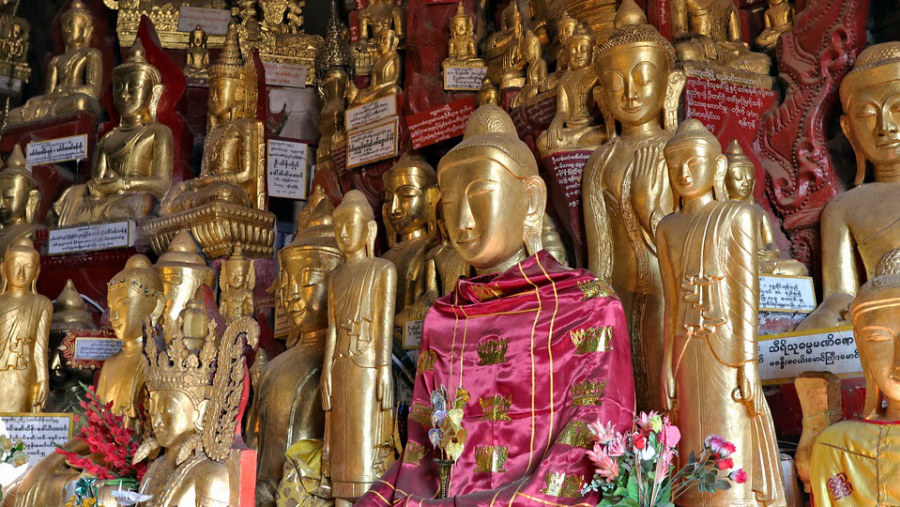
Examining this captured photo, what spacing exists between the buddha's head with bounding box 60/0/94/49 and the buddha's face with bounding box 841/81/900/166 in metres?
6.28

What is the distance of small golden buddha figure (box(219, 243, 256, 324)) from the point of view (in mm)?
5975

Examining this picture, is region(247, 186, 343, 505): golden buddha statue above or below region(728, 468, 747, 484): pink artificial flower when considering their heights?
above

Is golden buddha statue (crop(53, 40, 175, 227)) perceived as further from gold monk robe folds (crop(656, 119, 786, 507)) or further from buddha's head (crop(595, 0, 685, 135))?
gold monk robe folds (crop(656, 119, 786, 507))

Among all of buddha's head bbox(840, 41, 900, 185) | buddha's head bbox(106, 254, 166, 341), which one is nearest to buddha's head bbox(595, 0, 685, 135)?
buddha's head bbox(840, 41, 900, 185)

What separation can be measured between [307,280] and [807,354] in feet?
7.44

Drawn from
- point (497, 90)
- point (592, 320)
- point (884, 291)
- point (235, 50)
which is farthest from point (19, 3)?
point (884, 291)

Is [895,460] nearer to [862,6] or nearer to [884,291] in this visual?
[884,291]

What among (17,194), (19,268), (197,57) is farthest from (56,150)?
(19,268)

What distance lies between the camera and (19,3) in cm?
937

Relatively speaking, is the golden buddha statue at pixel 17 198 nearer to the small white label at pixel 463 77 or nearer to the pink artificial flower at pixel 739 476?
the small white label at pixel 463 77

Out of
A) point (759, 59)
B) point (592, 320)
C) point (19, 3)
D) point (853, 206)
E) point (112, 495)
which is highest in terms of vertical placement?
point (19, 3)

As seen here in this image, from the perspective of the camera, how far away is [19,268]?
5980 millimetres

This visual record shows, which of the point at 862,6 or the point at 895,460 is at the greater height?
the point at 862,6

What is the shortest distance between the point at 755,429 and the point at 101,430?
8.41ft
